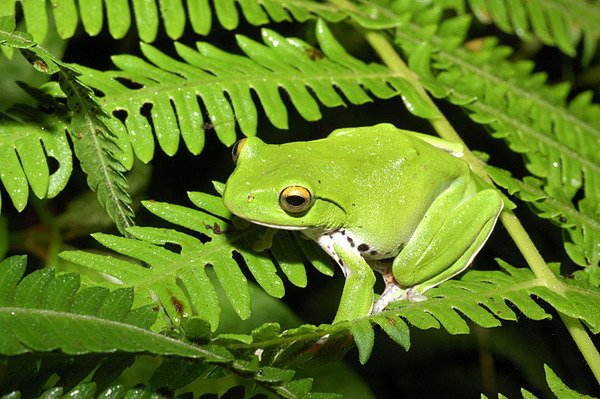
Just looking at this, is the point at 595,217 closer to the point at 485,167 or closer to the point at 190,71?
the point at 485,167

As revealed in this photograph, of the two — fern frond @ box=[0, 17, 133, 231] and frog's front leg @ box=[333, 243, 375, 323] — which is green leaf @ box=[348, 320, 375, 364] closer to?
frog's front leg @ box=[333, 243, 375, 323]

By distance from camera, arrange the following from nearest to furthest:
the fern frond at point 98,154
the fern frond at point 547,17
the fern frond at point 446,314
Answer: the fern frond at point 446,314 → the fern frond at point 98,154 → the fern frond at point 547,17

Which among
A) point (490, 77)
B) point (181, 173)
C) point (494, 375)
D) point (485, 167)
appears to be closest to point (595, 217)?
point (485, 167)

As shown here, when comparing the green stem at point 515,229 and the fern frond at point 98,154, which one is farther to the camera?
the green stem at point 515,229

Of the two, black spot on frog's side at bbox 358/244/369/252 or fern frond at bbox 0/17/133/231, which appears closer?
fern frond at bbox 0/17/133/231

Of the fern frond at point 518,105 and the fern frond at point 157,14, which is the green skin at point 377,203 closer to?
the fern frond at point 518,105

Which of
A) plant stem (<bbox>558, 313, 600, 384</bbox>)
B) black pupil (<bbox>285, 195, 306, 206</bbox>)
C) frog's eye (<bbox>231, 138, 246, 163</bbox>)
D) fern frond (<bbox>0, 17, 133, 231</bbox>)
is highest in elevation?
fern frond (<bbox>0, 17, 133, 231</bbox>)

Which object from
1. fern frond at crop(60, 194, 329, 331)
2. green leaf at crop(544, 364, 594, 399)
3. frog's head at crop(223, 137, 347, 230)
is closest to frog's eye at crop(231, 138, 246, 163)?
frog's head at crop(223, 137, 347, 230)

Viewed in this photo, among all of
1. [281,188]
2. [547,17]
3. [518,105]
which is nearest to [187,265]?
[281,188]

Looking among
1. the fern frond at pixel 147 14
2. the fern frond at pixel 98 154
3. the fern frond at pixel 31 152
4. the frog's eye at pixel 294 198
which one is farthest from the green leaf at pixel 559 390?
the fern frond at pixel 147 14
